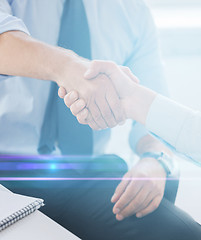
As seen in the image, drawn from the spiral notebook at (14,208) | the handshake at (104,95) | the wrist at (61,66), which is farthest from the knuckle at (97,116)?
the spiral notebook at (14,208)

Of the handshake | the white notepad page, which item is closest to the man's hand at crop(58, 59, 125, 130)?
the handshake

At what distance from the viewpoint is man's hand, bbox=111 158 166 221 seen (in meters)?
0.75

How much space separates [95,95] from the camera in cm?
72

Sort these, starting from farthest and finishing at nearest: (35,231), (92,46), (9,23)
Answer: (92,46) < (9,23) < (35,231)

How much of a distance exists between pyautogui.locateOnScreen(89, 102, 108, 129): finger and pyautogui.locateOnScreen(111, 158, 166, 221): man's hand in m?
0.17

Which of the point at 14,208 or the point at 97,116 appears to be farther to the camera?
the point at 97,116

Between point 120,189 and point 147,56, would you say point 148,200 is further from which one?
point 147,56

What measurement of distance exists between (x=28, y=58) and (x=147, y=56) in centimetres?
43

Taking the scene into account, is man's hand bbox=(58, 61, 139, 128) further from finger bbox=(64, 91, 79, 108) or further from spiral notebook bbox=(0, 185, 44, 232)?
spiral notebook bbox=(0, 185, 44, 232)

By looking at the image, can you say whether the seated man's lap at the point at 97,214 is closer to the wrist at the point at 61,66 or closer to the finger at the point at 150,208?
the finger at the point at 150,208

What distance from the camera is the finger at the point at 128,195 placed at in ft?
2.46

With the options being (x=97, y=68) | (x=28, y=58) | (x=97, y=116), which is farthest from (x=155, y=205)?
(x=28, y=58)

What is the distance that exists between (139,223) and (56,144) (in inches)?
13.7

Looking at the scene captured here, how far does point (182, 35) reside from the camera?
124cm
